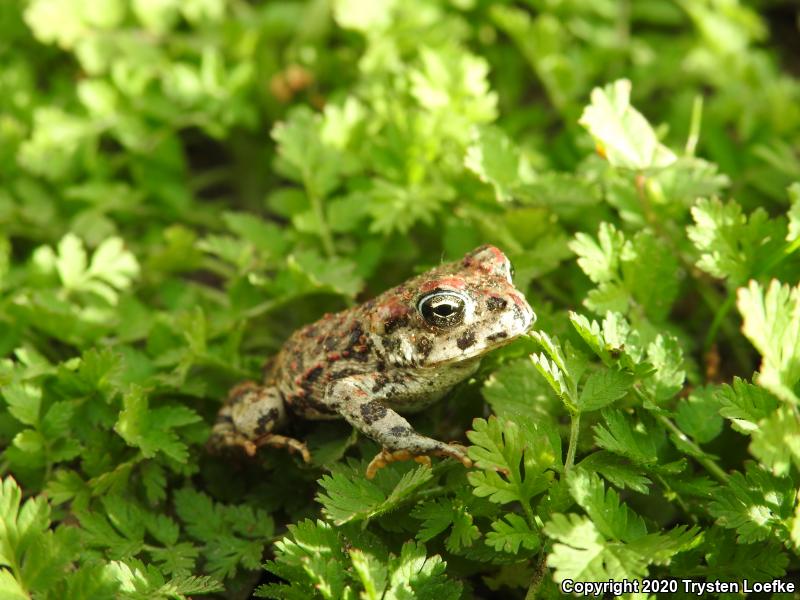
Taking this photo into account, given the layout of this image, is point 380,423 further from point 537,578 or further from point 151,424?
point 151,424

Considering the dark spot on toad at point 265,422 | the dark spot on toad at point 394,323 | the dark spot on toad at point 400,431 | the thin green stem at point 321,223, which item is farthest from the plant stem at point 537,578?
the thin green stem at point 321,223

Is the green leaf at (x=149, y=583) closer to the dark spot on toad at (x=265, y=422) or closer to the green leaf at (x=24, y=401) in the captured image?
the dark spot on toad at (x=265, y=422)

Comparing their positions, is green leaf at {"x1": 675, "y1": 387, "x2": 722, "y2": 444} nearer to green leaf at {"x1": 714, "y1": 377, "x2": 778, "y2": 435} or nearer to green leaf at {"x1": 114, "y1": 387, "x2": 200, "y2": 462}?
green leaf at {"x1": 714, "y1": 377, "x2": 778, "y2": 435}

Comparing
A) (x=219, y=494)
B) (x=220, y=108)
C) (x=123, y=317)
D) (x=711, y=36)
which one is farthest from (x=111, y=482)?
(x=711, y=36)

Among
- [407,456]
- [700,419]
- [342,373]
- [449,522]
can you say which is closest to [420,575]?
[449,522]

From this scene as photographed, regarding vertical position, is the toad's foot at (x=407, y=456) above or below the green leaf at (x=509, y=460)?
below

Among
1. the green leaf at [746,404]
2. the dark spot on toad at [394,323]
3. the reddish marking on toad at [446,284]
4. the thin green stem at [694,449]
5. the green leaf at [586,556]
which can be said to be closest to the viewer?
the green leaf at [586,556]

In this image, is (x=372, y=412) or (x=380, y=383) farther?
(x=380, y=383)
